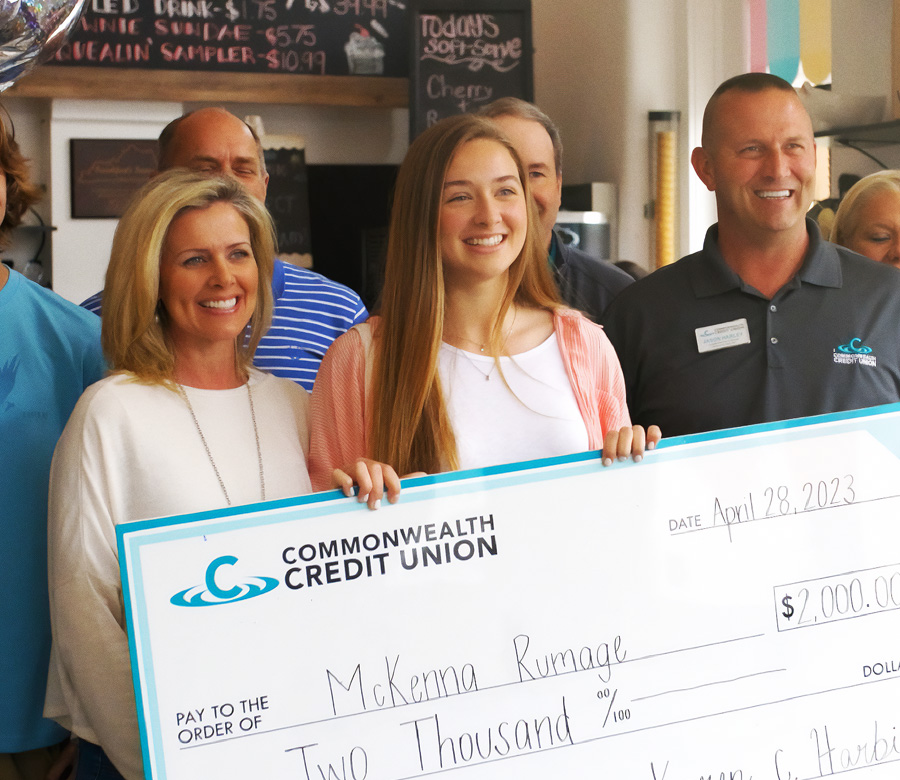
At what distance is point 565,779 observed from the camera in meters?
1.27

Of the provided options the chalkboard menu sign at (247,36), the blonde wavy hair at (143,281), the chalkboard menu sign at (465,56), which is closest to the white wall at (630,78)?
the chalkboard menu sign at (465,56)

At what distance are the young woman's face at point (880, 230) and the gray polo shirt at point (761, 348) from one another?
81mm

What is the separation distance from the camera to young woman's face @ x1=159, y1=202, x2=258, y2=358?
132 centimetres

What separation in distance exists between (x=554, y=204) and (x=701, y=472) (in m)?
0.67

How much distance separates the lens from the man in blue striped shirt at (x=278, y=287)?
1.73 meters

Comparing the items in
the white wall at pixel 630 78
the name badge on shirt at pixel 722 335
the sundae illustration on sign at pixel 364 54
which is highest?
the sundae illustration on sign at pixel 364 54

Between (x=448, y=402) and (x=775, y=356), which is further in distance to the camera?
(x=775, y=356)

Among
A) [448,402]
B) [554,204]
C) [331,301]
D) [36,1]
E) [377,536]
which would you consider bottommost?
[377,536]

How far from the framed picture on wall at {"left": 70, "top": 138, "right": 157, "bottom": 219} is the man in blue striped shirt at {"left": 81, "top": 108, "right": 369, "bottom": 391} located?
1.01 meters

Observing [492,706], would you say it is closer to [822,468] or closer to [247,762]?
[247,762]

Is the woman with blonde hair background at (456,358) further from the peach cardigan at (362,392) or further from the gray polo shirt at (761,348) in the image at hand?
the gray polo shirt at (761,348)

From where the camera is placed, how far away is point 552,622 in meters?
1.29

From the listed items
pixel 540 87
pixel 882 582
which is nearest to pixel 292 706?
pixel 882 582

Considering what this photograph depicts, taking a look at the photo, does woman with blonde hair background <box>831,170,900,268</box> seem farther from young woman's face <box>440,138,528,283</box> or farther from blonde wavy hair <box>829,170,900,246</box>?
young woman's face <box>440,138,528,283</box>
